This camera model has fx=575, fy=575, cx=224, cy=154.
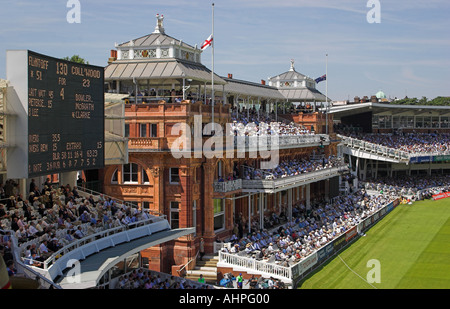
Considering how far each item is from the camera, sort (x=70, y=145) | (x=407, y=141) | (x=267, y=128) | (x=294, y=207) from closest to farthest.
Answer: (x=70, y=145)
(x=267, y=128)
(x=294, y=207)
(x=407, y=141)

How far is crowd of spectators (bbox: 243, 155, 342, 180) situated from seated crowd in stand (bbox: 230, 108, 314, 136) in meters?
2.50

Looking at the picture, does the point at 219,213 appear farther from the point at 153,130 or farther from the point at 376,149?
the point at 376,149

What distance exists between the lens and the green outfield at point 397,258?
30125 mm

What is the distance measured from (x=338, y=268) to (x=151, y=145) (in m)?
13.0

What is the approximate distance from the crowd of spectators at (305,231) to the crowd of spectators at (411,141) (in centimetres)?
1271

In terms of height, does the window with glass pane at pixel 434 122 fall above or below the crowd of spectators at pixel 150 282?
above

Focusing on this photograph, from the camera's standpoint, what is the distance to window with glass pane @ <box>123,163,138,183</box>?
34.5 m

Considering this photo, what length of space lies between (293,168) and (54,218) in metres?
26.1

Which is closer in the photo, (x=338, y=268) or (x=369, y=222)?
(x=338, y=268)

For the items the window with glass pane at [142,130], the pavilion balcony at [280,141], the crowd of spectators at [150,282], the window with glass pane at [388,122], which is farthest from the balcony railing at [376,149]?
the crowd of spectators at [150,282]

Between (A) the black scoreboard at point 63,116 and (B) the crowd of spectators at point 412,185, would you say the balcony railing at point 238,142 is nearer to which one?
(A) the black scoreboard at point 63,116
